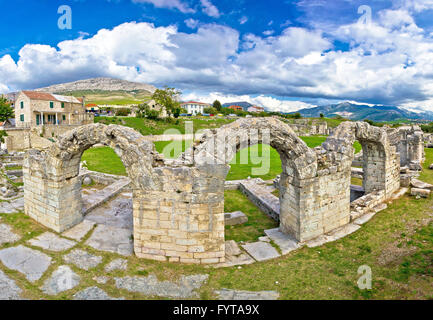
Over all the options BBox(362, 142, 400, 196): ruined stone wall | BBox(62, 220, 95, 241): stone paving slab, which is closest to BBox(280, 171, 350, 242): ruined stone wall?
BBox(362, 142, 400, 196): ruined stone wall

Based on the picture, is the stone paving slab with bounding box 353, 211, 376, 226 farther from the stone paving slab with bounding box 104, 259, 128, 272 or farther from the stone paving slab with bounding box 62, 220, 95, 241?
the stone paving slab with bounding box 62, 220, 95, 241

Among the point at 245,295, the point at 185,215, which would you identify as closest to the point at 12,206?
the point at 185,215

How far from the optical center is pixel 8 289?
5773mm

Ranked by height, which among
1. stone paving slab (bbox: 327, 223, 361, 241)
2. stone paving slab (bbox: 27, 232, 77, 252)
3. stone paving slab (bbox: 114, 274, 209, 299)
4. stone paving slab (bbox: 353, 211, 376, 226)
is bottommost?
stone paving slab (bbox: 114, 274, 209, 299)

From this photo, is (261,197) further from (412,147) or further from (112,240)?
(412,147)

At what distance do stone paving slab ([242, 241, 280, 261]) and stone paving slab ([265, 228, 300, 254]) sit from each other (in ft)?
0.99

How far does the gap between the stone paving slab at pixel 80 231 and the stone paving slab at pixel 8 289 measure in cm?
234

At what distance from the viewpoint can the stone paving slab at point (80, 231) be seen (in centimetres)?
860

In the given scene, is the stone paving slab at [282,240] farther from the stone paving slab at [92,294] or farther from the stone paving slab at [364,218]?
the stone paving slab at [92,294]

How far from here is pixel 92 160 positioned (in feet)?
70.7

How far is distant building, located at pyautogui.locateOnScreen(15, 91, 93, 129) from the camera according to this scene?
119 feet

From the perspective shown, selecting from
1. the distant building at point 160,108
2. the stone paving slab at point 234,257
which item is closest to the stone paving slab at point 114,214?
the stone paving slab at point 234,257

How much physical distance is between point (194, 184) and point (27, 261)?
5010mm
